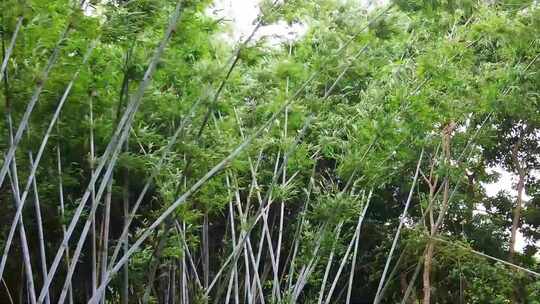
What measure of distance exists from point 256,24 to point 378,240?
5128mm

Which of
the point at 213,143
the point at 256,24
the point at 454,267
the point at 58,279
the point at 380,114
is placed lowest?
the point at 58,279

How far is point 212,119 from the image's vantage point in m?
5.15

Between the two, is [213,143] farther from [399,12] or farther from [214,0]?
[399,12]

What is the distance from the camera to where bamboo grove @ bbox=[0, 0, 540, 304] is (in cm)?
381

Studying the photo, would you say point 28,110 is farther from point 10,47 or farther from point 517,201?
point 517,201

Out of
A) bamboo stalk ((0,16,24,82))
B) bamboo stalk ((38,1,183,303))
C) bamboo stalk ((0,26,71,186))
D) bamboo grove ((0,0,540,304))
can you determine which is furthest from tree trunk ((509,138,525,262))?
bamboo stalk ((0,16,24,82))

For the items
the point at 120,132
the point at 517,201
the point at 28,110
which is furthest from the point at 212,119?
the point at 517,201

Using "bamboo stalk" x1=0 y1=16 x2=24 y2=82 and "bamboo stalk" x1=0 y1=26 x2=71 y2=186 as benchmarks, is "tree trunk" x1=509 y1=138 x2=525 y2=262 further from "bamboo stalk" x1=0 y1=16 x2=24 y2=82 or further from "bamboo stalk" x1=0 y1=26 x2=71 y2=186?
"bamboo stalk" x1=0 y1=16 x2=24 y2=82

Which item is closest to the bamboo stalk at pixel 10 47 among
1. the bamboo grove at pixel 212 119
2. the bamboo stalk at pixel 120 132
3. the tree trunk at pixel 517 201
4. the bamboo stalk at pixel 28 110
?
the bamboo grove at pixel 212 119

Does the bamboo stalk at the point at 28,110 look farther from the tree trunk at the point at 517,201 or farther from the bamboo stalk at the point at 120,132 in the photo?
the tree trunk at the point at 517,201

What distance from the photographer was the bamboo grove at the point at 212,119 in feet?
12.5

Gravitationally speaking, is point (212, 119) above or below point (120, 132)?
above

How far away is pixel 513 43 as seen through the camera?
479 centimetres

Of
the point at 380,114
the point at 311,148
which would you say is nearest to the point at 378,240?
the point at 311,148
